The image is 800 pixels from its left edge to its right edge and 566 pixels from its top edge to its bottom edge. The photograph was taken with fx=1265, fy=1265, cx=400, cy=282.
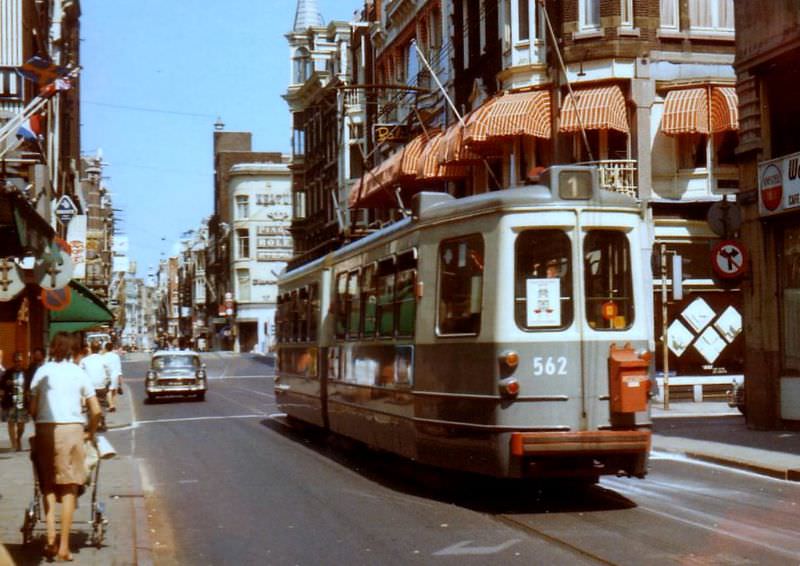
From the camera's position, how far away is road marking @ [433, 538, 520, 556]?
400 inches

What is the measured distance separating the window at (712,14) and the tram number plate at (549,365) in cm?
2247

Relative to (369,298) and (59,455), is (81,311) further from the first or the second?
(59,455)

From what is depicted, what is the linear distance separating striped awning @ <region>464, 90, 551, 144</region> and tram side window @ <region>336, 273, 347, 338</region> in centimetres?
1477

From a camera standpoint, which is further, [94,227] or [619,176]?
[94,227]

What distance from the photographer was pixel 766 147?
22.4 meters

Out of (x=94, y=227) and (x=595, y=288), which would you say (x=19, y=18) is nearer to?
(x=595, y=288)

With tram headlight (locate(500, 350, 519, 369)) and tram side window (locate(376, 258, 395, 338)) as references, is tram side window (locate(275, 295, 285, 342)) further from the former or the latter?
tram headlight (locate(500, 350, 519, 369))

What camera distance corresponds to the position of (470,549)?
10.4 meters

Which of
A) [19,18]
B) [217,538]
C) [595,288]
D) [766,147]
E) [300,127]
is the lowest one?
[217,538]

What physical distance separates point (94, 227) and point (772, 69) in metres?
82.4

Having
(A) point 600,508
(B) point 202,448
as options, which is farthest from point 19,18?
(A) point 600,508

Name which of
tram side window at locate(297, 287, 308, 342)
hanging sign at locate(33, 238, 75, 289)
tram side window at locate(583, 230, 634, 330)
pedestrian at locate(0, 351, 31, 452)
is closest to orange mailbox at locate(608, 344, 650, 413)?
tram side window at locate(583, 230, 634, 330)

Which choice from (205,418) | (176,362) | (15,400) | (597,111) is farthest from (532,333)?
(176,362)

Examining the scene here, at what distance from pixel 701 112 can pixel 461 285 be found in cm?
1942
